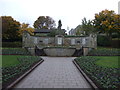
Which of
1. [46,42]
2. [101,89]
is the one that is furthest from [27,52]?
[101,89]

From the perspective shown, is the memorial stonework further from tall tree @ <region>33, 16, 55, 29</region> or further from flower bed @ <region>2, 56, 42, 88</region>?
tall tree @ <region>33, 16, 55, 29</region>

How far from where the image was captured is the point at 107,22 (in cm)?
2591

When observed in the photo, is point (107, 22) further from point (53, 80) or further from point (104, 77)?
point (53, 80)

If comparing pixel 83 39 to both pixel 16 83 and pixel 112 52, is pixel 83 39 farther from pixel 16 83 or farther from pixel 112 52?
pixel 16 83

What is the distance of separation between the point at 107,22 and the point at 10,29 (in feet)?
64.9

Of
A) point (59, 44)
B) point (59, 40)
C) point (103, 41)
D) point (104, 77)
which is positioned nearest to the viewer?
point (104, 77)

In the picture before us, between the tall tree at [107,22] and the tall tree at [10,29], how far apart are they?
56.1ft

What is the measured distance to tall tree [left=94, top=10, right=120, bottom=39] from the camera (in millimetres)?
25692

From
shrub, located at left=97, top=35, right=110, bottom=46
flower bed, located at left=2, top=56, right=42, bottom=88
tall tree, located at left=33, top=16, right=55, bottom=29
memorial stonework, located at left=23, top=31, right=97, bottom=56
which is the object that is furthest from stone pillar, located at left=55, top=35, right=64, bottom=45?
tall tree, located at left=33, top=16, right=55, bottom=29

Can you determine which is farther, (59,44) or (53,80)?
(59,44)

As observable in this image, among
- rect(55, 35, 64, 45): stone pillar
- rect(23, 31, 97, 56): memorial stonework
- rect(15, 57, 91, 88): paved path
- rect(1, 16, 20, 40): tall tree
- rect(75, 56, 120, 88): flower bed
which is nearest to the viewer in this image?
rect(75, 56, 120, 88): flower bed

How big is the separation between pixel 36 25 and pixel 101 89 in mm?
54502

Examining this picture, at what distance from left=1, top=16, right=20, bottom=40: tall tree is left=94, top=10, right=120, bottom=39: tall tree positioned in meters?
→ 17.1

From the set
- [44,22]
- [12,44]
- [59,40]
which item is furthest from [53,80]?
[44,22]
